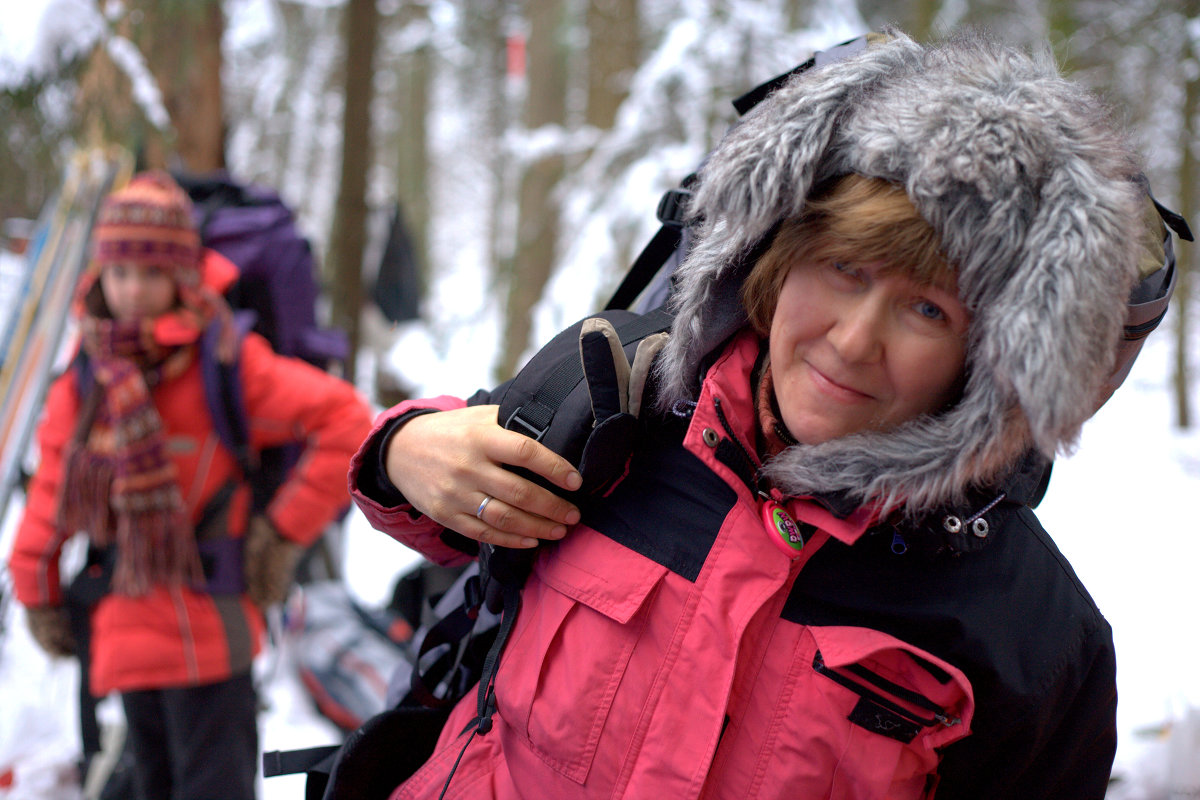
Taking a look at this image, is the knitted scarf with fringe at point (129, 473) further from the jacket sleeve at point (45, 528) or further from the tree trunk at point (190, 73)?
the tree trunk at point (190, 73)

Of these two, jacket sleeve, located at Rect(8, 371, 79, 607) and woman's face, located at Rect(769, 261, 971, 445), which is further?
jacket sleeve, located at Rect(8, 371, 79, 607)

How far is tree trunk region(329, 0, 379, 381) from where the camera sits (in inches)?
217

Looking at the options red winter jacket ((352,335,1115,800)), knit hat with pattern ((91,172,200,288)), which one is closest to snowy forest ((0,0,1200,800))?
red winter jacket ((352,335,1115,800))

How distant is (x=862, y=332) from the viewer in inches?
42.8

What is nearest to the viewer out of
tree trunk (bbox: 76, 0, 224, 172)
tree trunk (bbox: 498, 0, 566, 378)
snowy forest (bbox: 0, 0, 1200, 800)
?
snowy forest (bbox: 0, 0, 1200, 800)

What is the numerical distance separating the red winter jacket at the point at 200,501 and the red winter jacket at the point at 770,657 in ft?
6.21

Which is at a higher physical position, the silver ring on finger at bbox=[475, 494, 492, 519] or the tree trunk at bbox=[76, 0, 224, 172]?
the tree trunk at bbox=[76, 0, 224, 172]

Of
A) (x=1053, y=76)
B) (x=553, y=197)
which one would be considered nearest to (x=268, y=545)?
(x=1053, y=76)

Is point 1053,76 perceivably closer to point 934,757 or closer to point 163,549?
point 934,757

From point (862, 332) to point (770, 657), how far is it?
489 mm

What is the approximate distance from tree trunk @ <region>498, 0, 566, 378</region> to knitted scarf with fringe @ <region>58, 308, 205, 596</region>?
14.7ft

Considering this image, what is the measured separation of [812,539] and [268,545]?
234 centimetres

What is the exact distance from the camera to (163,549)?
9.21 ft

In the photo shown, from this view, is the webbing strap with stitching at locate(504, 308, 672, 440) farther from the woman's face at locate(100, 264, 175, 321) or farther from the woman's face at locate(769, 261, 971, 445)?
the woman's face at locate(100, 264, 175, 321)
